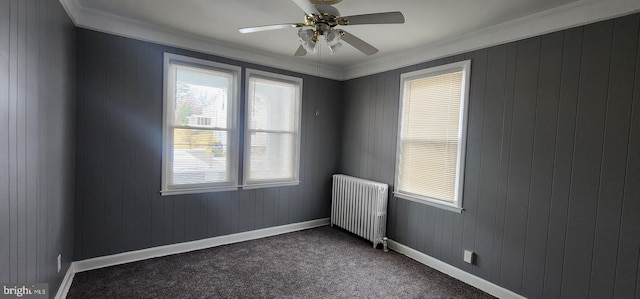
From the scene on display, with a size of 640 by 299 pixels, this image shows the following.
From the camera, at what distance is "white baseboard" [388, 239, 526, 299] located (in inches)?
106

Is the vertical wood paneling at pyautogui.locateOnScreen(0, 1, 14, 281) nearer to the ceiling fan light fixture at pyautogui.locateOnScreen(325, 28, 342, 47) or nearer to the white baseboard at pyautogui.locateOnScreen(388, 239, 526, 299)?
the ceiling fan light fixture at pyautogui.locateOnScreen(325, 28, 342, 47)

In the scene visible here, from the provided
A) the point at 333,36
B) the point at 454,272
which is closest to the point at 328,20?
the point at 333,36

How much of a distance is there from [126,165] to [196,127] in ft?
2.64

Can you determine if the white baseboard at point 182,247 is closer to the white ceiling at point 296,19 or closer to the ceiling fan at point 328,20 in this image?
the white ceiling at point 296,19

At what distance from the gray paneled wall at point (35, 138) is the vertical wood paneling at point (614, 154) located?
11.8 feet

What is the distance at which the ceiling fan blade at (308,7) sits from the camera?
5.60 feet

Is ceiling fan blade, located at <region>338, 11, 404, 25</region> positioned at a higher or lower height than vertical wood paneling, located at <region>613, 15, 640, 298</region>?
higher

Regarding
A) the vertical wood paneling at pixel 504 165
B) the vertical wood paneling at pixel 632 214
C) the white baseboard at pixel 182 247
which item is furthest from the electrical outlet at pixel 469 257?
the white baseboard at pixel 182 247

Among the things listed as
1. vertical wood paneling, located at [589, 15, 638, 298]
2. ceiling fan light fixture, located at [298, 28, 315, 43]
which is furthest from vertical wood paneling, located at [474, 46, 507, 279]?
Answer: ceiling fan light fixture, located at [298, 28, 315, 43]

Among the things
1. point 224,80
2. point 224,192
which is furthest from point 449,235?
point 224,80

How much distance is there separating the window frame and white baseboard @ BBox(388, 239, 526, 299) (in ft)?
7.32

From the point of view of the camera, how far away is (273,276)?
9.57 feet

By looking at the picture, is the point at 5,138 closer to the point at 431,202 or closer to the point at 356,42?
the point at 356,42

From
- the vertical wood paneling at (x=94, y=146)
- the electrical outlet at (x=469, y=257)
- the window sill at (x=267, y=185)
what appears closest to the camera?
the vertical wood paneling at (x=94, y=146)
